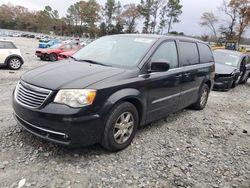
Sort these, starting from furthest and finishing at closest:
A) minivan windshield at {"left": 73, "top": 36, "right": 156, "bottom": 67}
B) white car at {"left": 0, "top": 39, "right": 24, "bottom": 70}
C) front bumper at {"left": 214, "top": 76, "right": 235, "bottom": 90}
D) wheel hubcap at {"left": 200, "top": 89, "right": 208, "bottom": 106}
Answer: white car at {"left": 0, "top": 39, "right": 24, "bottom": 70} < front bumper at {"left": 214, "top": 76, "right": 235, "bottom": 90} < wheel hubcap at {"left": 200, "top": 89, "right": 208, "bottom": 106} < minivan windshield at {"left": 73, "top": 36, "right": 156, "bottom": 67}

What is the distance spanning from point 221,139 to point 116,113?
7.60ft

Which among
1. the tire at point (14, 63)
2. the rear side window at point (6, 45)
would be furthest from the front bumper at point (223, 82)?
the rear side window at point (6, 45)

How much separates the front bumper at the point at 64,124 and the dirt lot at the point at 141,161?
37 cm

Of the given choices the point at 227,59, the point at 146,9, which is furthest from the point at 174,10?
the point at 227,59

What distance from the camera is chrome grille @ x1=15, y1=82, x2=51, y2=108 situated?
2.99 metres

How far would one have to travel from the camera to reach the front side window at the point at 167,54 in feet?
13.0

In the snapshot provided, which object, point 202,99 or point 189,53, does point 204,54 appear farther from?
point 202,99

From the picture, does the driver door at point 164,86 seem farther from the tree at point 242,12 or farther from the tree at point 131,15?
the tree at point 131,15

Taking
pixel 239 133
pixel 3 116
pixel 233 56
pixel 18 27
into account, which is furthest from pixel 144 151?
pixel 18 27

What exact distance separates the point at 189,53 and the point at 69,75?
282 cm

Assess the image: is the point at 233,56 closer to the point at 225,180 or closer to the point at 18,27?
the point at 225,180

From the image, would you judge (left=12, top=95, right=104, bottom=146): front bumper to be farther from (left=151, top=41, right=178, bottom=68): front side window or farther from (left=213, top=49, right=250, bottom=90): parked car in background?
(left=213, top=49, right=250, bottom=90): parked car in background

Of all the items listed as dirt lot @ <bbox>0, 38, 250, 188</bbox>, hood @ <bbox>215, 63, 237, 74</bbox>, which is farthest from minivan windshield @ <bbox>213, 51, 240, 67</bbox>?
dirt lot @ <bbox>0, 38, 250, 188</bbox>

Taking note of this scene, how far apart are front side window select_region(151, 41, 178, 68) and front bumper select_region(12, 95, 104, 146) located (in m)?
1.54
